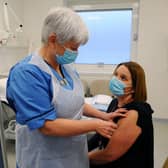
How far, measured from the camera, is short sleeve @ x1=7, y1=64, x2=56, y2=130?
97 cm

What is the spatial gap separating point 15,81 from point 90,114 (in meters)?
0.56

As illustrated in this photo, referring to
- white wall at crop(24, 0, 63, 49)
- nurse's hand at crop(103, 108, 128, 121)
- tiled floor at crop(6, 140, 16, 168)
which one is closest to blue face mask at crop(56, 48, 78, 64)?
nurse's hand at crop(103, 108, 128, 121)

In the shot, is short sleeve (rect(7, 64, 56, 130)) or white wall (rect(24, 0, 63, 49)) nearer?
short sleeve (rect(7, 64, 56, 130))

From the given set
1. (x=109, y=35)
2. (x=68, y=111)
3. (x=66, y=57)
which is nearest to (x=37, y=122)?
(x=68, y=111)

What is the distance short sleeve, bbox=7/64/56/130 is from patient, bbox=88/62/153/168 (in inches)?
16.6

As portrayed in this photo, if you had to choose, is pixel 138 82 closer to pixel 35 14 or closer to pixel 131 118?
pixel 131 118

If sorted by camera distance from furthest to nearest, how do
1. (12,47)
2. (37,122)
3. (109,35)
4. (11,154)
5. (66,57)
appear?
(109,35), (12,47), (11,154), (66,57), (37,122)

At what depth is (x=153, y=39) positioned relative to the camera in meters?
4.09

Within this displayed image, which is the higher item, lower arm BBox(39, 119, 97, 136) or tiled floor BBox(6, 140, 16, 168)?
lower arm BBox(39, 119, 97, 136)

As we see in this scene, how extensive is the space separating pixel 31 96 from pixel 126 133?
533 millimetres

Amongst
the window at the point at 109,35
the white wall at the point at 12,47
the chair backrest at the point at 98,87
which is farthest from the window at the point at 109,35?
the white wall at the point at 12,47

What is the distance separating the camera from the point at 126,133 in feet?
4.04

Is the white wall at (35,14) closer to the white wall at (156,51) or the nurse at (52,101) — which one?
the white wall at (156,51)

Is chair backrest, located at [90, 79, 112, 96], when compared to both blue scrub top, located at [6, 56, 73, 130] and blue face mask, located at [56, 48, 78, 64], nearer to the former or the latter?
blue face mask, located at [56, 48, 78, 64]
